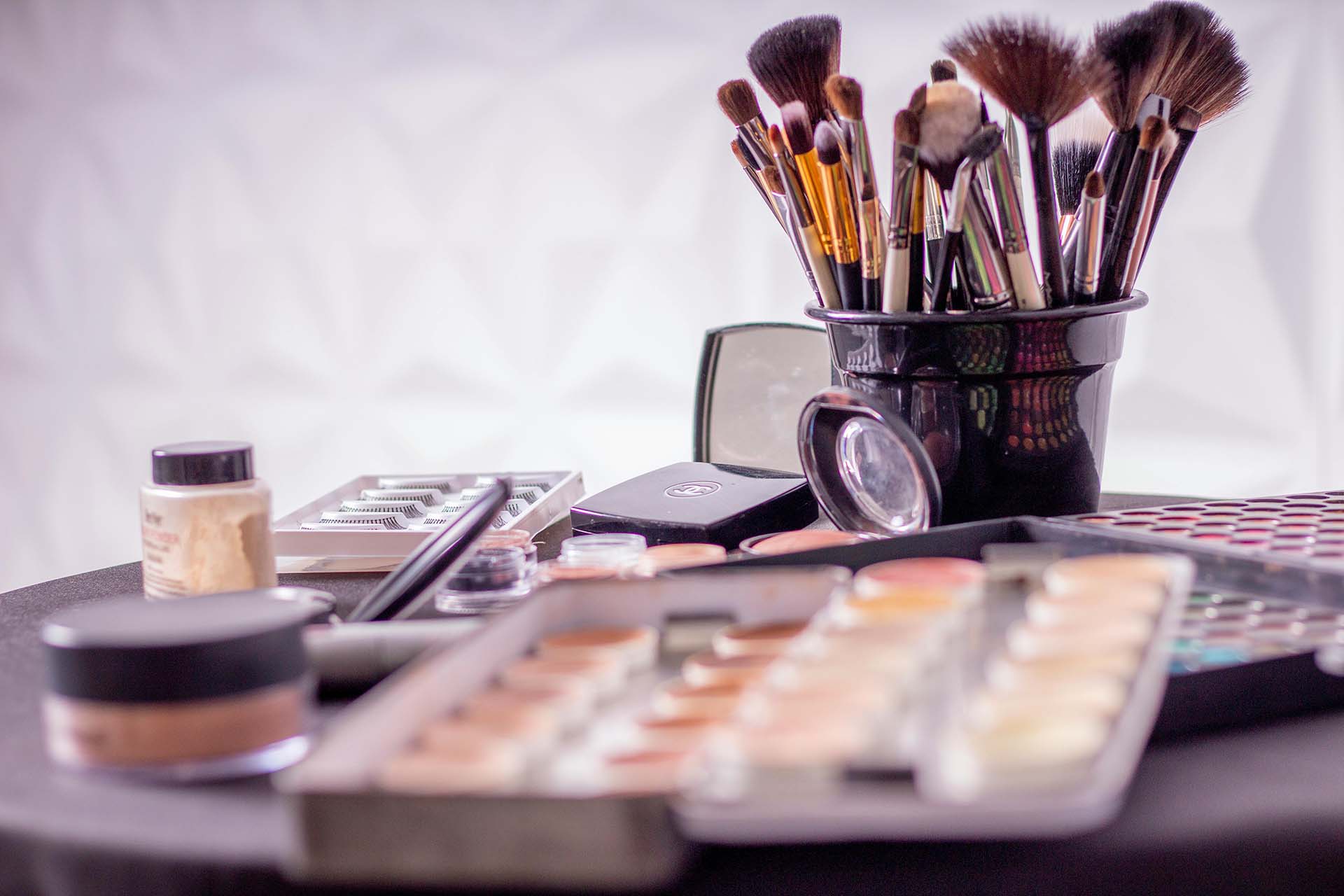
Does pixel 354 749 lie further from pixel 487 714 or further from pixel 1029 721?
pixel 1029 721

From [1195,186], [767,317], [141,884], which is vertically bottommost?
[141,884]

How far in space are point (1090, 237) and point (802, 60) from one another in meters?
0.17

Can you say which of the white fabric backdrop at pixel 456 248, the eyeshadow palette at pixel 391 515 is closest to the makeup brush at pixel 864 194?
the eyeshadow palette at pixel 391 515

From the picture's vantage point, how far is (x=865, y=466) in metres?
0.62

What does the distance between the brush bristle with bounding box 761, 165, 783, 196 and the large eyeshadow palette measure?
0.74 ft

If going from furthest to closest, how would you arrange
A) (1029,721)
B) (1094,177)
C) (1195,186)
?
1. (1195,186)
2. (1094,177)
3. (1029,721)

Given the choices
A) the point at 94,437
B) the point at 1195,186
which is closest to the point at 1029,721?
the point at 1195,186

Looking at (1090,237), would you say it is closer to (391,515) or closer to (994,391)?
(994,391)

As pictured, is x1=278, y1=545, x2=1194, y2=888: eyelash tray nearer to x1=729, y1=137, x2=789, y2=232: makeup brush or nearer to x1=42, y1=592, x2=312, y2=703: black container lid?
x1=42, y1=592, x2=312, y2=703: black container lid

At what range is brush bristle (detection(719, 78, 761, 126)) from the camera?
2.09 ft

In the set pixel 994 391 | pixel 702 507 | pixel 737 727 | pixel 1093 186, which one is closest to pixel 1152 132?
pixel 1093 186

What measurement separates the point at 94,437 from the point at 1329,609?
5.18 feet

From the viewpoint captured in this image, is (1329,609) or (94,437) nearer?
(1329,609)

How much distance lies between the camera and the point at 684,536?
632 millimetres
